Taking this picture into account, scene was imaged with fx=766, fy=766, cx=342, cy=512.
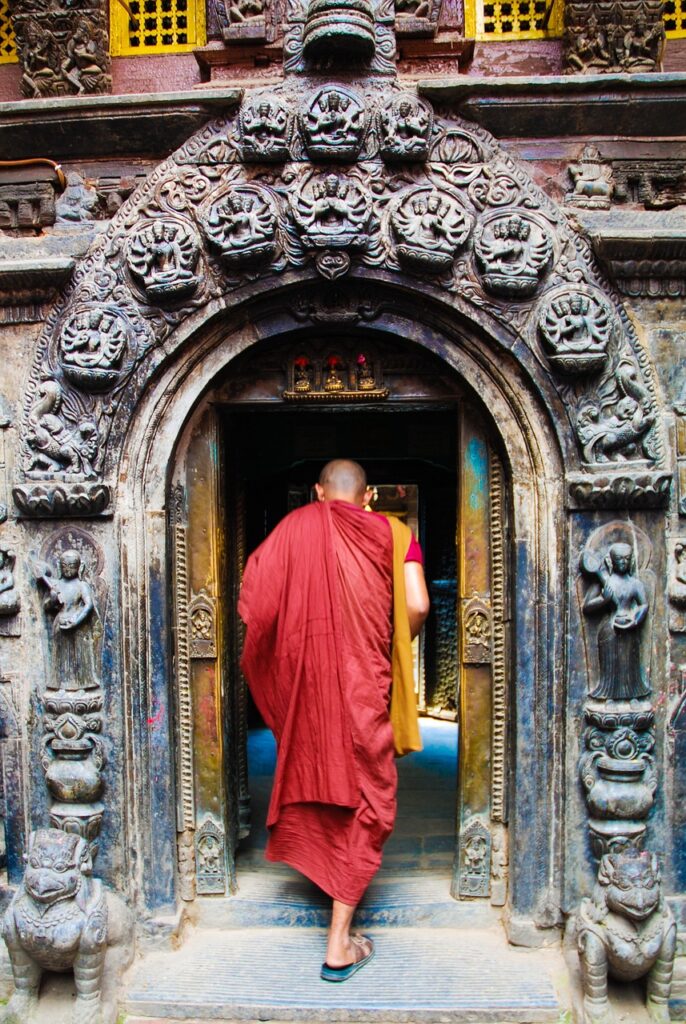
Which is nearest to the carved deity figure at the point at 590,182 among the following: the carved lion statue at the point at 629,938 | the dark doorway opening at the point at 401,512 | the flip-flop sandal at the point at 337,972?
the dark doorway opening at the point at 401,512

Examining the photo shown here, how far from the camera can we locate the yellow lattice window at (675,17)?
3799mm

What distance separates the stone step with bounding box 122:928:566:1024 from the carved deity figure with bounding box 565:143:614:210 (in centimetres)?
340

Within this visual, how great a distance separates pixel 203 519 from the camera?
3811 millimetres

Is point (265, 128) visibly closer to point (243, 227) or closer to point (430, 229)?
Result: point (243, 227)

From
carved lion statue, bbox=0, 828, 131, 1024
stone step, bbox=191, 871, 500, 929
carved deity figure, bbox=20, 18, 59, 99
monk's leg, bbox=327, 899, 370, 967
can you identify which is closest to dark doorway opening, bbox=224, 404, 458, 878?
stone step, bbox=191, 871, 500, 929

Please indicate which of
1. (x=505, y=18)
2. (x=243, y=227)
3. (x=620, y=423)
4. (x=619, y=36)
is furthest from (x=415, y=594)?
(x=505, y=18)

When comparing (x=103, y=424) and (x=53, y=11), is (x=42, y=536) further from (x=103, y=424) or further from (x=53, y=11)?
(x=53, y=11)

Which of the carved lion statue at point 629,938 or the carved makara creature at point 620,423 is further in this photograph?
A: the carved makara creature at point 620,423

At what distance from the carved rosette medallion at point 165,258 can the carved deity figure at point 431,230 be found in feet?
2.95

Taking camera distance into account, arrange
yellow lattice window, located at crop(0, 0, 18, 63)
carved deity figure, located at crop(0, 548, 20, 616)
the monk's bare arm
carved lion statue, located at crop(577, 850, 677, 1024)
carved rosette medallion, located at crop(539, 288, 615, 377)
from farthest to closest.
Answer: yellow lattice window, located at crop(0, 0, 18, 63) → the monk's bare arm → carved deity figure, located at crop(0, 548, 20, 616) → carved rosette medallion, located at crop(539, 288, 615, 377) → carved lion statue, located at crop(577, 850, 677, 1024)

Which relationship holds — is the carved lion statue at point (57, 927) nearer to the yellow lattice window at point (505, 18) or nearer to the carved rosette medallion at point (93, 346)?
the carved rosette medallion at point (93, 346)

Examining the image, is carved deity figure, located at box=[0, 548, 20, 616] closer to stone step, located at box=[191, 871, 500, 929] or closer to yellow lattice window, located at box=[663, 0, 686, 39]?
stone step, located at box=[191, 871, 500, 929]

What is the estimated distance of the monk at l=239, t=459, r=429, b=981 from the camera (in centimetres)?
346

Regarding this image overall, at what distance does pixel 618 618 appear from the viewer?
3289 millimetres
